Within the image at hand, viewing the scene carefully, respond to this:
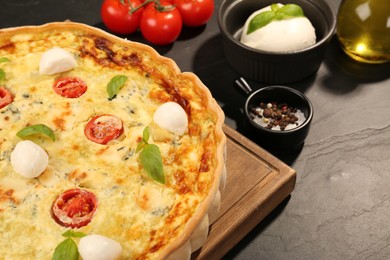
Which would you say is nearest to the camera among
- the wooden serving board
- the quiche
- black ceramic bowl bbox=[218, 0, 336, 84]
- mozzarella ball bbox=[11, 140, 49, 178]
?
the quiche

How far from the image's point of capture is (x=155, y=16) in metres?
4.08

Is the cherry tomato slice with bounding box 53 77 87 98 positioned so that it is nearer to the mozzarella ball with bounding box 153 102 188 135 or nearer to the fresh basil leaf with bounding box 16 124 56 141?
the fresh basil leaf with bounding box 16 124 56 141

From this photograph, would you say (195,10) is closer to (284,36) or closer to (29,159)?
(284,36)

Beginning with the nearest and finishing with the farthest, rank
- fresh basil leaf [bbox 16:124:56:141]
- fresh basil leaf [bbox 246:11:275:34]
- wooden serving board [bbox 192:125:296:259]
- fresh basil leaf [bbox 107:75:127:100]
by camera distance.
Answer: fresh basil leaf [bbox 16:124:56:141]
wooden serving board [bbox 192:125:296:259]
fresh basil leaf [bbox 107:75:127:100]
fresh basil leaf [bbox 246:11:275:34]

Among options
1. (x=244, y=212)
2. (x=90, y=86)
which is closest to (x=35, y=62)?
(x=90, y=86)

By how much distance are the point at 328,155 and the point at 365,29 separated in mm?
847

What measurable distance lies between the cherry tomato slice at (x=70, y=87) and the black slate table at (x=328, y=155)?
933 millimetres

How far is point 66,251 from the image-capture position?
2395mm

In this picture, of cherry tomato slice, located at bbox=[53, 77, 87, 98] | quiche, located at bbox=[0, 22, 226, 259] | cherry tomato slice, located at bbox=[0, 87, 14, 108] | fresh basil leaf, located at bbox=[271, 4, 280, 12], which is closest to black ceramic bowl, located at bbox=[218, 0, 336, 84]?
fresh basil leaf, located at bbox=[271, 4, 280, 12]

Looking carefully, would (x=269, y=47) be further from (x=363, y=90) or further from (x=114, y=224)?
(x=114, y=224)

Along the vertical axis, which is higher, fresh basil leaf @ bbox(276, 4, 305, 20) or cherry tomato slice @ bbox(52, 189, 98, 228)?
cherry tomato slice @ bbox(52, 189, 98, 228)

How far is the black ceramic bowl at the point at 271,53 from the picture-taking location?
12.0 feet

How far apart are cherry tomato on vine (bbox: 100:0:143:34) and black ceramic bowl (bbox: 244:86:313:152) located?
1.11m

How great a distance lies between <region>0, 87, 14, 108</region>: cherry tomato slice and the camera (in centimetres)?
302
